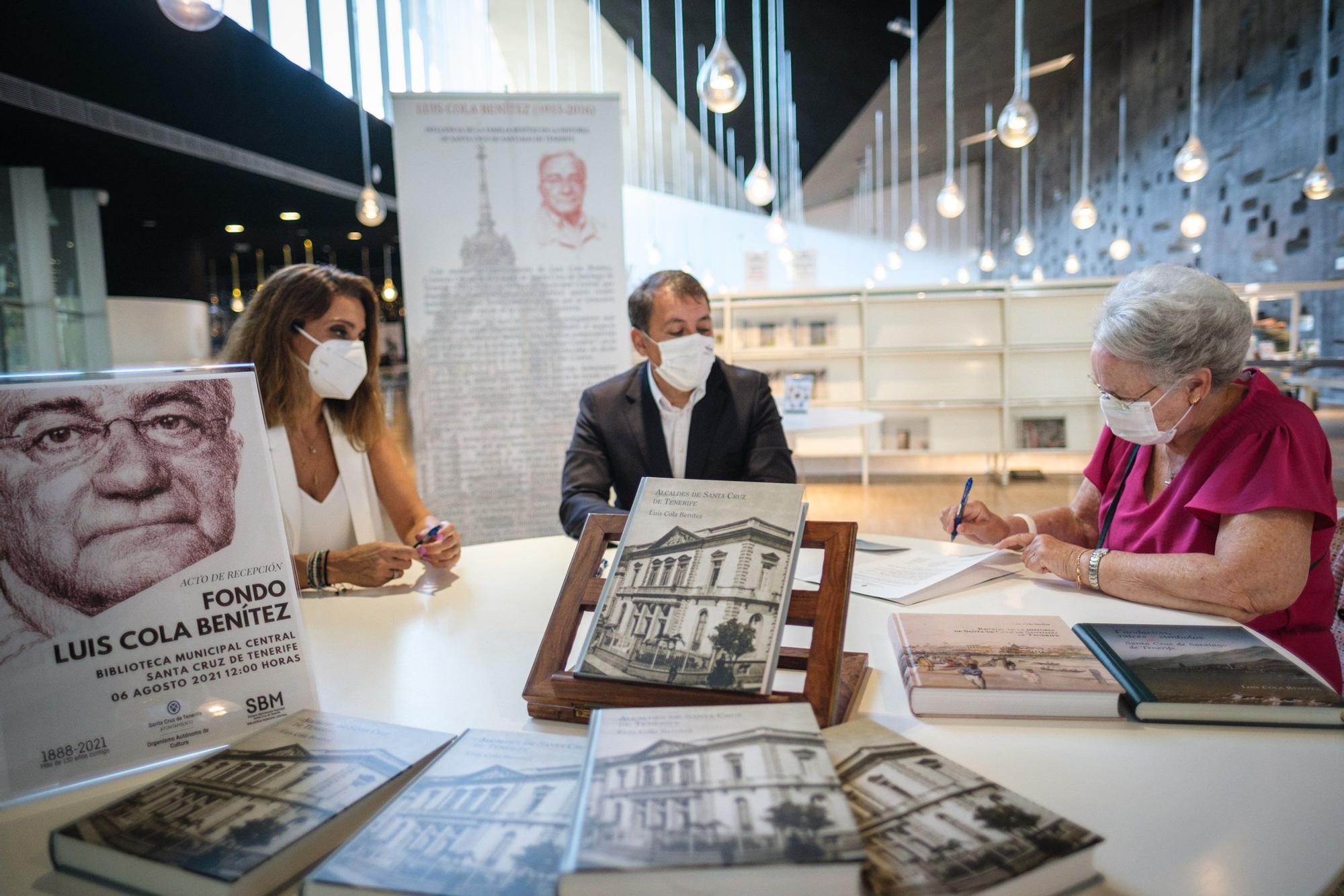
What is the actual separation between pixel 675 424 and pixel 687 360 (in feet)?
0.72

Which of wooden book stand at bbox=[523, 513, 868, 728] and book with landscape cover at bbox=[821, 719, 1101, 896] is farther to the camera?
wooden book stand at bbox=[523, 513, 868, 728]

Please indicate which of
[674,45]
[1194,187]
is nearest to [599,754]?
[674,45]

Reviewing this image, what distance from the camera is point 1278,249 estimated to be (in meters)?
7.64

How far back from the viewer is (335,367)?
7.32 feet

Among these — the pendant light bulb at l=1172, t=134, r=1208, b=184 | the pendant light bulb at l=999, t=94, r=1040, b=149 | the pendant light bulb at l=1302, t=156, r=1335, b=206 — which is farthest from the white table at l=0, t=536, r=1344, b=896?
the pendant light bulb at l=1302, t=156, r=1335, b=206

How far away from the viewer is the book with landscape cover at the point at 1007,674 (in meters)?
1.01

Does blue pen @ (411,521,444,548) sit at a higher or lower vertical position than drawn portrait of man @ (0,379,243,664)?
lower

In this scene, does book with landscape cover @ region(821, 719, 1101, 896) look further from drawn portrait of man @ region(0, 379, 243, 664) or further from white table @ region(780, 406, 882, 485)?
white table @ region(780, 406, 882, 485)

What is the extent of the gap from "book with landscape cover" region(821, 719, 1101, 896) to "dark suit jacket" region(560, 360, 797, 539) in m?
1.77

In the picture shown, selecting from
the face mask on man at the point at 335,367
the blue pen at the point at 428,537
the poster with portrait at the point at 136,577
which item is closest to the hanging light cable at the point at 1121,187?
the face mask on man at the point at 335,367

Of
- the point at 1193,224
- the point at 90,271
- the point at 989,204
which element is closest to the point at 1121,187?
the point at 1193,224

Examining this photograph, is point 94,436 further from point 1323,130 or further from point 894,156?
point 894,156

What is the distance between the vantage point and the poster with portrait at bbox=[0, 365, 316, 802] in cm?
85

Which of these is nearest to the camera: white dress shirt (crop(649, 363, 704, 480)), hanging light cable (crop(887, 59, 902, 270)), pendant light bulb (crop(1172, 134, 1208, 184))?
white dress shirt (crop(649, 363, 704, 480))
